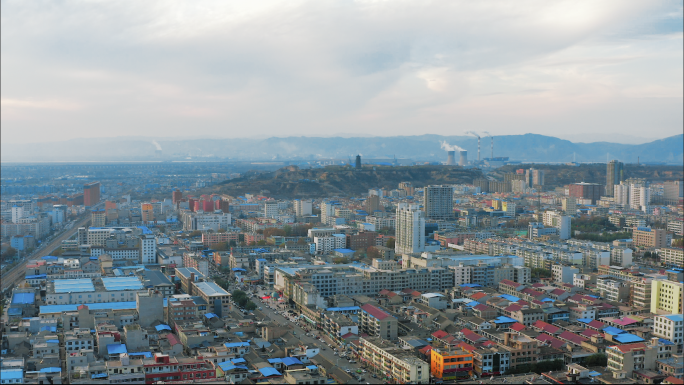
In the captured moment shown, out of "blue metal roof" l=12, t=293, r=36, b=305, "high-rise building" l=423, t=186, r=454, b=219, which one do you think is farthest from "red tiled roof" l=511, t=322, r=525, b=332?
"high-rise building" l=423, t=186, r=454, b=219

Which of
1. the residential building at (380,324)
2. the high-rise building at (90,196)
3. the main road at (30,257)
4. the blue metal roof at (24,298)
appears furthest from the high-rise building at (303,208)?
the residential building at (380,324)

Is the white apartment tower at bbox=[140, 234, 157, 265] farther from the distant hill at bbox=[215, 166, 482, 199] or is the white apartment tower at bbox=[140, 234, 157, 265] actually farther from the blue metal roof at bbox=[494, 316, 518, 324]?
the distant hill at bbox=[215, 166, 482, 199]

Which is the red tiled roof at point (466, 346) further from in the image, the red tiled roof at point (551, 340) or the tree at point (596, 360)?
the tree at point (596, 360)

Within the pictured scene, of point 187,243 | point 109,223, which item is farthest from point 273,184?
point 187,243

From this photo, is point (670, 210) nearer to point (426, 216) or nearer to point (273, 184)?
point (426, 216)

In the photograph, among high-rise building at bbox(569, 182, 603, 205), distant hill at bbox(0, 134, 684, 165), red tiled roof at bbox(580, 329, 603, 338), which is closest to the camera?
red tiled roof at bbox(580, 329, 603, 338)
